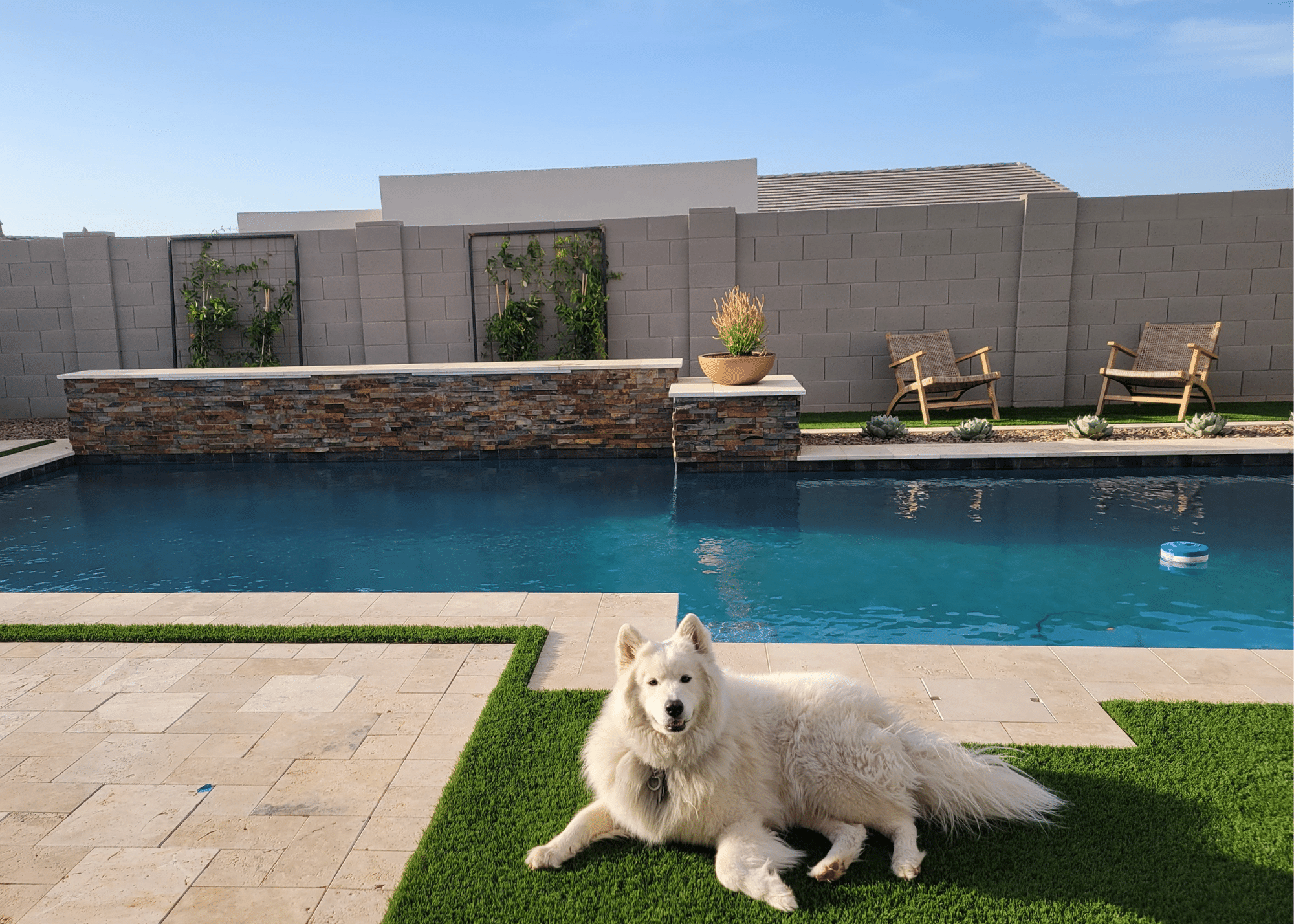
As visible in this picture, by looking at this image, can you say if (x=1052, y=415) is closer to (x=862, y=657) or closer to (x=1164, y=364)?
(x=1164, y=364)

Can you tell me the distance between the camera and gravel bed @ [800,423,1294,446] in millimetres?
7977

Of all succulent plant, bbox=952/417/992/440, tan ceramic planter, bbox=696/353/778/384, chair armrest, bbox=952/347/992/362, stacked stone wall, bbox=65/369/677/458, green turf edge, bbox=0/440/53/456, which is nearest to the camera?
tan ceramic planter, bbox=696/353/778/384

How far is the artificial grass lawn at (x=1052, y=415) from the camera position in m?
8.94

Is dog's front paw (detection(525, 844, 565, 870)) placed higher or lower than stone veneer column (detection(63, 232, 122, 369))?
lower

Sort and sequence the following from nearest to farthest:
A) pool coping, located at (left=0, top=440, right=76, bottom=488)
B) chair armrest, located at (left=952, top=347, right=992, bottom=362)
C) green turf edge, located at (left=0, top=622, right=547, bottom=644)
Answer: green turf edge, located at (left=0, top=622, right=547, bottom=644) < pool coping, located at (left=0, top=440, right=76, bottom=488) < chair armrest, located at (left=952, top=347, right=992, bottom=362)

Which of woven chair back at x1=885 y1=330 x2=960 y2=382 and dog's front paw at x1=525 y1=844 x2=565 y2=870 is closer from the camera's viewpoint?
dog's front paw at x1=525 y1=844 x2=565 y2=870

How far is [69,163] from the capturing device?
9.59 m

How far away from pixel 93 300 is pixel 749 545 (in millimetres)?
9426

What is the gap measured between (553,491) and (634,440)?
1.41 meters

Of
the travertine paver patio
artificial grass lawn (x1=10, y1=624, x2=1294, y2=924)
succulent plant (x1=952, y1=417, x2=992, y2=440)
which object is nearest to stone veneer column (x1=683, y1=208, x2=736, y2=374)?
succulent plant (x1=952, y1=417, x2=992, y2=440)

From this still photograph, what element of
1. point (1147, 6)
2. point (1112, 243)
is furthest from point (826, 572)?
point (1112, 243)

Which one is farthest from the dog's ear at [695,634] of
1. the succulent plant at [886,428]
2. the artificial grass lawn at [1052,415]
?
the artificial grass lawn at [1052,415]

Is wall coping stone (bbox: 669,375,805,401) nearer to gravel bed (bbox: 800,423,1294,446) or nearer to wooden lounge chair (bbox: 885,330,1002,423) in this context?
gravel bed (bbox: 800,423,1294,446)

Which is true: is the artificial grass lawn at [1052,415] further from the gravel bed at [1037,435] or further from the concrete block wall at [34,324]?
the concrete block wall at [34,324]
